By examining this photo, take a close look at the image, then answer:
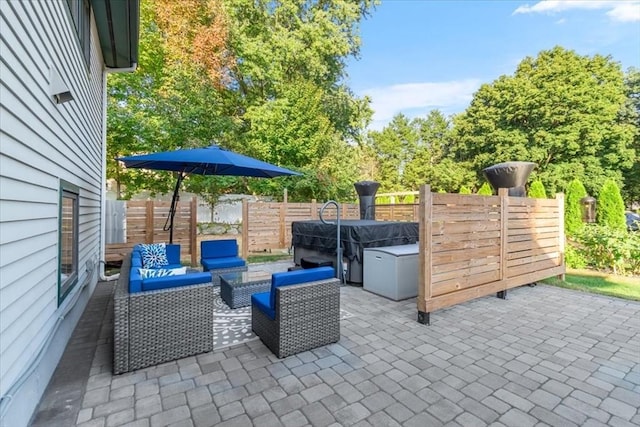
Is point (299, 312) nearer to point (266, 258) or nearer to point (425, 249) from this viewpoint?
point (425, 249)

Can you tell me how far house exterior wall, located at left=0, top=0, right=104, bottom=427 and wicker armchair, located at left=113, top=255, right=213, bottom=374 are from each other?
522mm

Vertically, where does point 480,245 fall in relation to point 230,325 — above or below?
above

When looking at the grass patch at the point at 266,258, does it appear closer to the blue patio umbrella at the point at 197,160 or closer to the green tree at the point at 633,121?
the blue patio umbrella at the point at 197,160

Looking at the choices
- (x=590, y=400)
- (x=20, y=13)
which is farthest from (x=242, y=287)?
(x=590, y=400)

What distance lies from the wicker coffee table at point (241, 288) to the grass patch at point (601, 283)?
5640 mm

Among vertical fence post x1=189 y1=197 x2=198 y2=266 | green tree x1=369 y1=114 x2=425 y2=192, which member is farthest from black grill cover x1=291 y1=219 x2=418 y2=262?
green tree x1=369 y1=114 x2=425 y2=192

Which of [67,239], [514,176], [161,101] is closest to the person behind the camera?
[67,239]

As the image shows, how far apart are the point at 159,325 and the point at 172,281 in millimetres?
397

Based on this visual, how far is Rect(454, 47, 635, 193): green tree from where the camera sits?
16.0 m

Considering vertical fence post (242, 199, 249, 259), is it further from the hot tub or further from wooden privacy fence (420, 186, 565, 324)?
wooden privacy fence (420, 186, 565, 324)

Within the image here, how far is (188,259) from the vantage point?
8.50 m

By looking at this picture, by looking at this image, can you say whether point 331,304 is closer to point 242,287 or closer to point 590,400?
point 242,287

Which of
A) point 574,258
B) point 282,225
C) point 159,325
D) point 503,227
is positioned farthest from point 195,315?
point 574,258

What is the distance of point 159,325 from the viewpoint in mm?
2713
